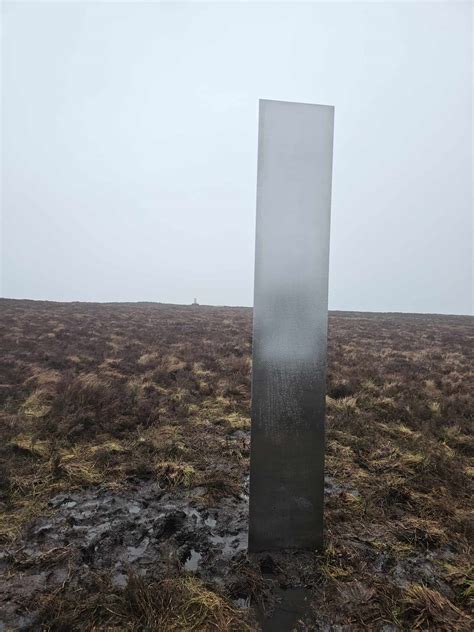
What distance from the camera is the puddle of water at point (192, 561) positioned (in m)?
2.89

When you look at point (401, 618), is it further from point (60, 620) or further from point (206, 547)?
point (60, 620)

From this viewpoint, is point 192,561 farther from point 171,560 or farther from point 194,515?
point 194,515

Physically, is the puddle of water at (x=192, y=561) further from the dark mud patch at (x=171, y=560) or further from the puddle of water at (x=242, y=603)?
the puddle of water at (x=242, y=603)

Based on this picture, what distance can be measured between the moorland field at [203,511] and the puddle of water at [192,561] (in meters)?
0.01

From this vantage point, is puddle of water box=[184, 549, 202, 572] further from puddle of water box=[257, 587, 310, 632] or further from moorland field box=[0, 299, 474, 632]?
puddle of water box=[257, 587, 310, 632]

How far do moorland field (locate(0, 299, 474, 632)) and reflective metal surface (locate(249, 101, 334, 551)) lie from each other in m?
0.54

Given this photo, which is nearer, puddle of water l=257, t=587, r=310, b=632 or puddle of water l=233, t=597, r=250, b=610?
puddle of water l=257, t=587, r=310, b=632

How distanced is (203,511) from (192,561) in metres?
0.78

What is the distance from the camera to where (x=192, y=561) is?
9.78 feet

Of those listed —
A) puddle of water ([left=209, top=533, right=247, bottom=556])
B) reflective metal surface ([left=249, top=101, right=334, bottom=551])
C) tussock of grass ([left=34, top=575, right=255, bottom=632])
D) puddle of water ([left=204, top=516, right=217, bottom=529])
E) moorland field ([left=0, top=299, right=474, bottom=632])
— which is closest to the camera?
tussock of grass ([left=34, top=575, right=255, bottom=632])

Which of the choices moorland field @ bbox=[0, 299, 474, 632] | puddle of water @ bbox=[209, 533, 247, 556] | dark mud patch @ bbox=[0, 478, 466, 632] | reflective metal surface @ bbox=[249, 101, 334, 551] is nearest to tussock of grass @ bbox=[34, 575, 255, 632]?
moorland field @ bbox=[0, 299, 474, 632]

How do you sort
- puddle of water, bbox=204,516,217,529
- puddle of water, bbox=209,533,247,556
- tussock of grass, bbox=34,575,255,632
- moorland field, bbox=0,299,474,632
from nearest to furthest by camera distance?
1. tussock of grass, bbox=34,575,255,632
2. moorland field, bbox=0,299,474,632
3. puddle of water, bbox=209,533,247,556
4. puddle of water, bbox=204,516,217,529

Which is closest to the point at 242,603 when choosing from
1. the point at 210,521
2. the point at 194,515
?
the point at 210,521

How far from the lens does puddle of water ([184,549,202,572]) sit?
2887 mm
